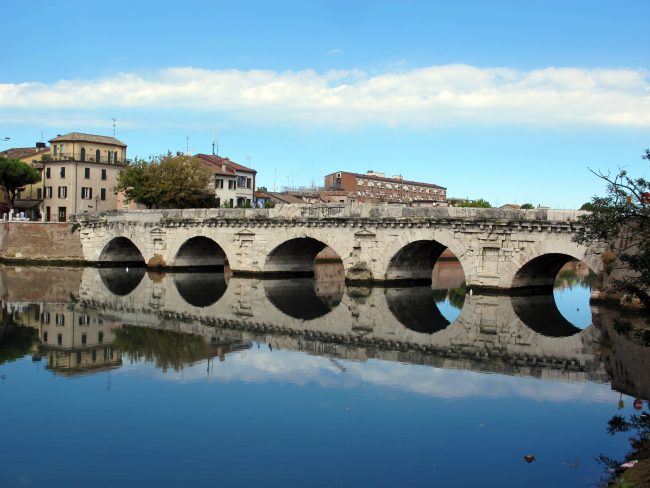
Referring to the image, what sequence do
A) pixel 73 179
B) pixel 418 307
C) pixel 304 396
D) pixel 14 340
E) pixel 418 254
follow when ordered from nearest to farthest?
pixel 304 396 → pixel 14 340 → pixel 418 307 → pixel 418 254 → pixel 73 179

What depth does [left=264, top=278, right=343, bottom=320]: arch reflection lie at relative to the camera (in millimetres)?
34188

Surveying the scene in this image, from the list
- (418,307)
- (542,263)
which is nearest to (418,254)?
(542,263)

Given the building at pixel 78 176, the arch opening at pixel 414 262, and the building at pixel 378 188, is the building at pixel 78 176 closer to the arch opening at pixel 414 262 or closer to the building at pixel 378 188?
the building at pixel 378 188

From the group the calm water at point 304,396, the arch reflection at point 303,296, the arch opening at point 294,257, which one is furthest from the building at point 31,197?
the calm water at point 304,396

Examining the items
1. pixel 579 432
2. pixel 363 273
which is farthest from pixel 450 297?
pixel 579 432

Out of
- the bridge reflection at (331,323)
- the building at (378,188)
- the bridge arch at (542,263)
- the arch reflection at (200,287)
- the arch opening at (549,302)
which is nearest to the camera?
the bridge reflection at (331,323)

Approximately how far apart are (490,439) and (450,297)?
90.2ft

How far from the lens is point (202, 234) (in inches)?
2026

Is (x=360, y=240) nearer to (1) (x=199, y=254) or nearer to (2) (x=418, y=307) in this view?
(2) (x=418, y=307)

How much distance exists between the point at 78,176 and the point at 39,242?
14.9 metres

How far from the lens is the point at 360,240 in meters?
43.0

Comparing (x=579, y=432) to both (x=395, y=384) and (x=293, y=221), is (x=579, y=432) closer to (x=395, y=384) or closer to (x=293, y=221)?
(x=395, y=384)

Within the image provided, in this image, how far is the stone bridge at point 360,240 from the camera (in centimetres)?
3647

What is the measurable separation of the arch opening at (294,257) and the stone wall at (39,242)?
778 inches
